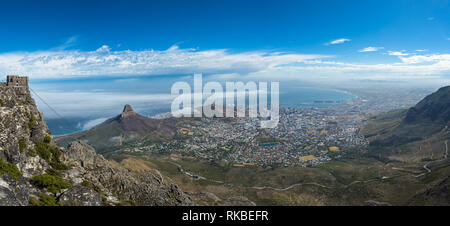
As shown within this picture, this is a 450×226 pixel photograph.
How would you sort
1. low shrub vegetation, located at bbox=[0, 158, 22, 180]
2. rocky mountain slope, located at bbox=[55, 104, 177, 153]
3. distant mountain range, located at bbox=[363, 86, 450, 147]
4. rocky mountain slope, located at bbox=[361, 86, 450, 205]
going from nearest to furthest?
low shrub vegetation, located at bbox=[0, 158, 22, 180] → rocky mountain slope, located at bbox=[361, 86, 450, 205] → distant mountain range, located at bbox=[363, 86, 450, 147] → rocky mountain slope, located at bbox=[55, 104, 177, 153]

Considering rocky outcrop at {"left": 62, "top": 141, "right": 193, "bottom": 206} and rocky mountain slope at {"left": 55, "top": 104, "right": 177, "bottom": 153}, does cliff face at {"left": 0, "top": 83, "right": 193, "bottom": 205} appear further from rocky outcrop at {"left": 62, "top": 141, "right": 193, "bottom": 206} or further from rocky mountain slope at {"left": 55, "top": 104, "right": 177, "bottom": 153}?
rocky mountain slope at {"left": 55, "top": 104, "right": 177, "bottom": 153}

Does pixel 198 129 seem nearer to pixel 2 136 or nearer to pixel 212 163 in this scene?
→ pixel 212 163

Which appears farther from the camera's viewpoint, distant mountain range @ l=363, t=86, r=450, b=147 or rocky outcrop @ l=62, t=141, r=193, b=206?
distant mountain range @ l=363, t=86, r=450, b=147

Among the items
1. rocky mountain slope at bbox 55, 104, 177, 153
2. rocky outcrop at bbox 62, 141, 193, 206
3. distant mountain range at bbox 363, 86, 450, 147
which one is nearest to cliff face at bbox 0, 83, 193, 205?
rocky outcrop at bbox 62, 141, 193, 206

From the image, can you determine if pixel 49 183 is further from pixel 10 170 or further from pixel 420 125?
pixel 420 125

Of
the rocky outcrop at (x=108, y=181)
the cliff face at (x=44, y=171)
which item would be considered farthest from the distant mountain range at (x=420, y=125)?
the cliff face at (x=44, y=171)

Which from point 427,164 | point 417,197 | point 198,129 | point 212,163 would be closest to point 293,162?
point 212,163

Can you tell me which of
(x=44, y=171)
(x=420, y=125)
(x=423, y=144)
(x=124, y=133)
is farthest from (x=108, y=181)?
(x=420, y=125)
